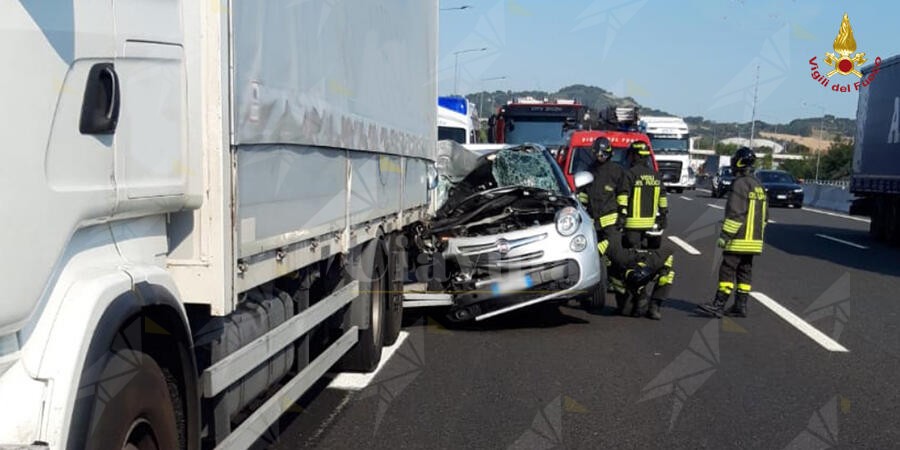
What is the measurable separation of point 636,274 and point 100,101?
7603mm

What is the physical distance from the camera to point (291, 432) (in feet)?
17.9

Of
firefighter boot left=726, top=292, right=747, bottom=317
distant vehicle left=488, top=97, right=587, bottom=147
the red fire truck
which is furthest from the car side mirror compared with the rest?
distant vehicle left=488, top=97, right=587, bottom=147

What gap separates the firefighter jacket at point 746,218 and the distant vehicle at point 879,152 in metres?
10.5

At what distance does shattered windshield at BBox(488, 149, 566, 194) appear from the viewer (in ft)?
34.4

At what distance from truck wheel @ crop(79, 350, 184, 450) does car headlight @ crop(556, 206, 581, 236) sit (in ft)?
18.8

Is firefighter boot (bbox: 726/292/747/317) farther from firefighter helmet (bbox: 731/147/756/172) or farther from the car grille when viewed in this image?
the car grille

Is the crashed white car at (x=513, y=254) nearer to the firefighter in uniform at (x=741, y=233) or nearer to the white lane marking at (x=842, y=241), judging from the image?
the firefighter in uniform at (x=741, y=233)

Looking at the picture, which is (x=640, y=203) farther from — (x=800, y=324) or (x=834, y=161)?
(x=834, y=161)

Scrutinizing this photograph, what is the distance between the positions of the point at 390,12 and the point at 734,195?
4.51 metres

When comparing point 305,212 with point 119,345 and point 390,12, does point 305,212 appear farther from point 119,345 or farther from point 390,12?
point 390,12

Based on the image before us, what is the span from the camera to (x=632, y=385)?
6.76 m

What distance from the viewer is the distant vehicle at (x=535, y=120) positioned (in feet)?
85.8

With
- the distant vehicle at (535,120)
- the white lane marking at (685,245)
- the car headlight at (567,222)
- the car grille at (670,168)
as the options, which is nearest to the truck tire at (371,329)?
the car headlight at (567,222)

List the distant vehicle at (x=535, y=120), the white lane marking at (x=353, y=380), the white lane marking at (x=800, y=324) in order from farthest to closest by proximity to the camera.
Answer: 1. the distant vehicle at (x=535, y=120)
2. the white lane marking at (x=800, y=324)
3. the white lane marking at (x=353, y=380)
